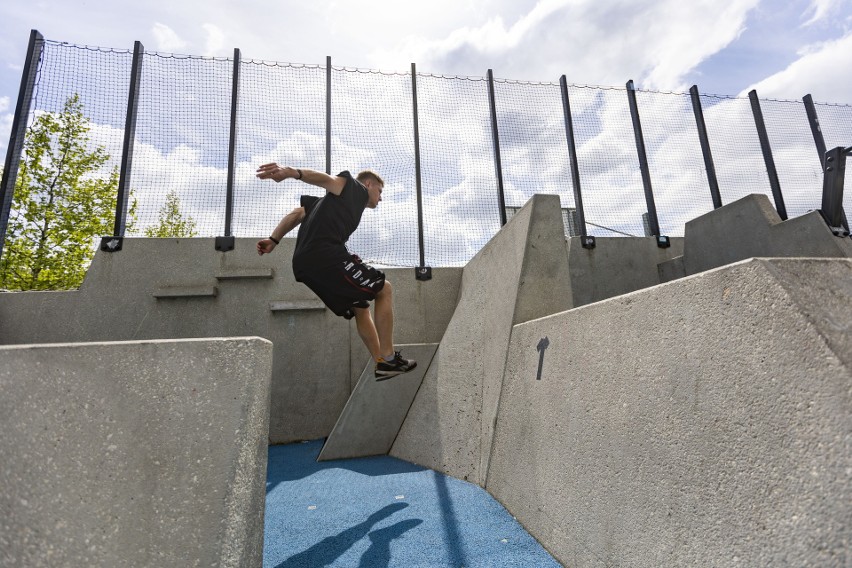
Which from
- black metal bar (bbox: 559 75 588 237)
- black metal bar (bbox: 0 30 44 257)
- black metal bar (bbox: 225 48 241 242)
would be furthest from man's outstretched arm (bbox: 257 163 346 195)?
black metal bar (bbox: 0 30 44 257)

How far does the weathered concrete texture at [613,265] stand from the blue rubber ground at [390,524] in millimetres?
3499

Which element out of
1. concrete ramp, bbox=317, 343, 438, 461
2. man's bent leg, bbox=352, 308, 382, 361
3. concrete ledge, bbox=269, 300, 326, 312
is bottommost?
concrete ramp, bbox=317, 343, 438, 461

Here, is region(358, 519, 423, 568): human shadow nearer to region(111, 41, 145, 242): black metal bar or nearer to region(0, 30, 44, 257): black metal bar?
region(111, 41, 145, 242): black metal bar

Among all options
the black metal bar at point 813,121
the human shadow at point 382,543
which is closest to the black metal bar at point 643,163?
the black metal bar at point 813,121

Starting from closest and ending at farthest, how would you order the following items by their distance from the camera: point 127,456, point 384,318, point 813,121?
point 127,456
point 384,318
point 813,121

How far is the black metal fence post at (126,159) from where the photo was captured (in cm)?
561

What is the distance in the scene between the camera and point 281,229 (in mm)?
3350

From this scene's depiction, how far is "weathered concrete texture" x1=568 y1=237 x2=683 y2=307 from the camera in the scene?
577 cm

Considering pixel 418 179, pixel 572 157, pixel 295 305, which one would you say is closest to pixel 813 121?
pixel 572 157

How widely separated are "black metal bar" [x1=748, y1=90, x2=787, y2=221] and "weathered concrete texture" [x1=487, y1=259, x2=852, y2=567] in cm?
631

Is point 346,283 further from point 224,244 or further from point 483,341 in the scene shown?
point 224,244

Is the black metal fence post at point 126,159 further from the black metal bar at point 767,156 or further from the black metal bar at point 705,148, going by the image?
the black metal bar at point 767,156

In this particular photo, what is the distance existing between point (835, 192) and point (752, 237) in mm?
822

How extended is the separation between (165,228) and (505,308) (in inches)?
654
